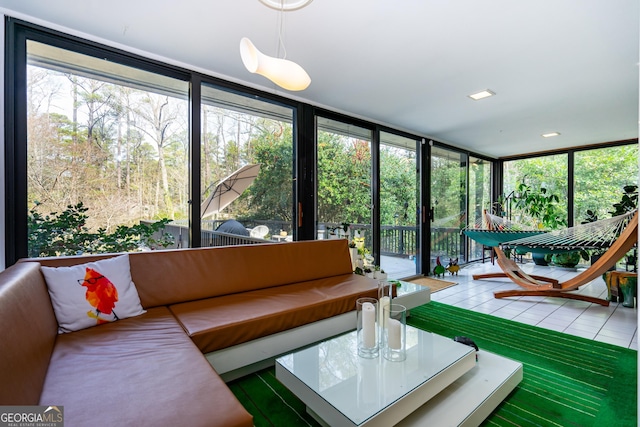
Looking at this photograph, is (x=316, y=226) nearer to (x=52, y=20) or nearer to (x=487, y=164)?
(x=52, y=20)

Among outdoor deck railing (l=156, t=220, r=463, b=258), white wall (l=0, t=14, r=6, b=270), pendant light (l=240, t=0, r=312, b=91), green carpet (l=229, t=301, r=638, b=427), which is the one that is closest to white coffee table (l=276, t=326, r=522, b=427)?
green carpet (l=229, t=301, r=638, b=427)

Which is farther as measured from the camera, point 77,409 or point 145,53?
point 145,53

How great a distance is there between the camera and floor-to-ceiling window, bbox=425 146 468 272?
5207 mm

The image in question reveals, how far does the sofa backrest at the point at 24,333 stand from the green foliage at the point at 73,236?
75 cm

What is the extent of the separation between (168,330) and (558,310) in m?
3.75

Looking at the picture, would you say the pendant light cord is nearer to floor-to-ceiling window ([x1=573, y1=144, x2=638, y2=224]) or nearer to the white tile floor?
the white tile floor

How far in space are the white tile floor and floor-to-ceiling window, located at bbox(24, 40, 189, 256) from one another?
3.20 m

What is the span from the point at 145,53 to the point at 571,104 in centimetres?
432

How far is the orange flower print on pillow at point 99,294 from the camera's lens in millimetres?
1646

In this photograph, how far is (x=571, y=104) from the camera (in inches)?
136

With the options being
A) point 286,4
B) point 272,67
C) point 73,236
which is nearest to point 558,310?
point 272,67

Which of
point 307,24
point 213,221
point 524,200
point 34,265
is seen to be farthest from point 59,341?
point 524,200

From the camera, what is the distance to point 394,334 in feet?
5.07

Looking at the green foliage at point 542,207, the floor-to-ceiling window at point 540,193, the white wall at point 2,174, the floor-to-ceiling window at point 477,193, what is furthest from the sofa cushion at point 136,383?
the green foliage at point 542,207
